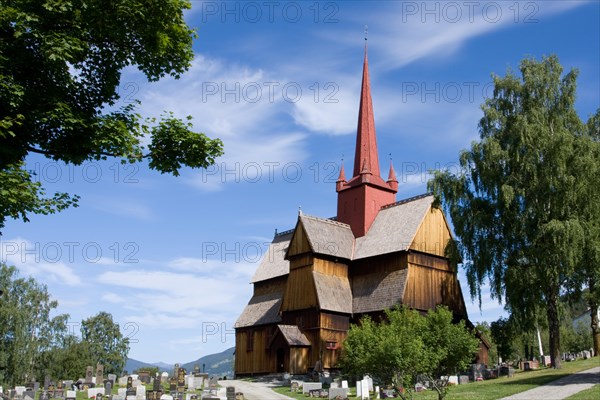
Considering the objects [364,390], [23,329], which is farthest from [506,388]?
[23,329]

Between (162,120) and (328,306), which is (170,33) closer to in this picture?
(162,120)

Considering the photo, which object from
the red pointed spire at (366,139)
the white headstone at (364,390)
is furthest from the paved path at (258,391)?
the red pointed spire at (366,139)

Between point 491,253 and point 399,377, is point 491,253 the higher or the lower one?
the higher one

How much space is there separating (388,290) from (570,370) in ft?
43.6

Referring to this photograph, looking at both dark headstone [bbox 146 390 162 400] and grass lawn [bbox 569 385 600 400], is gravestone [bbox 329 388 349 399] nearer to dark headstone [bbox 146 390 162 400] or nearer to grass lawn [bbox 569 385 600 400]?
dark headstone [bbox 146 390 162 400]

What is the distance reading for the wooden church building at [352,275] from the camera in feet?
143

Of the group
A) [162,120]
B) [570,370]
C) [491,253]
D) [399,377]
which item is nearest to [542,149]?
[491,253]

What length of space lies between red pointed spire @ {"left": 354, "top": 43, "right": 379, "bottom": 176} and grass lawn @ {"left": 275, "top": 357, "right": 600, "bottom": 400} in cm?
2181

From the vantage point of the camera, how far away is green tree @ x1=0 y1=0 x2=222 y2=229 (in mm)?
12914

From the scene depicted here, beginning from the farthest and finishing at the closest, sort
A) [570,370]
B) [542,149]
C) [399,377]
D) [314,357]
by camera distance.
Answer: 1. [314,357]
2. [542,149]
3. [570,370]
4. [399,377]

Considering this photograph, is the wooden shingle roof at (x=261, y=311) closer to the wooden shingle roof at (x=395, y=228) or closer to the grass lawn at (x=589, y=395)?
the wooden shingle roof at (x=395, y=228)

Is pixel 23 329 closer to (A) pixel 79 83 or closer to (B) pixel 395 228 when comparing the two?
(B) pixel 395 228

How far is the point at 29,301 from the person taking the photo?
199 feet

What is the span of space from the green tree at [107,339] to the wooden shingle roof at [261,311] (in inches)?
1092
